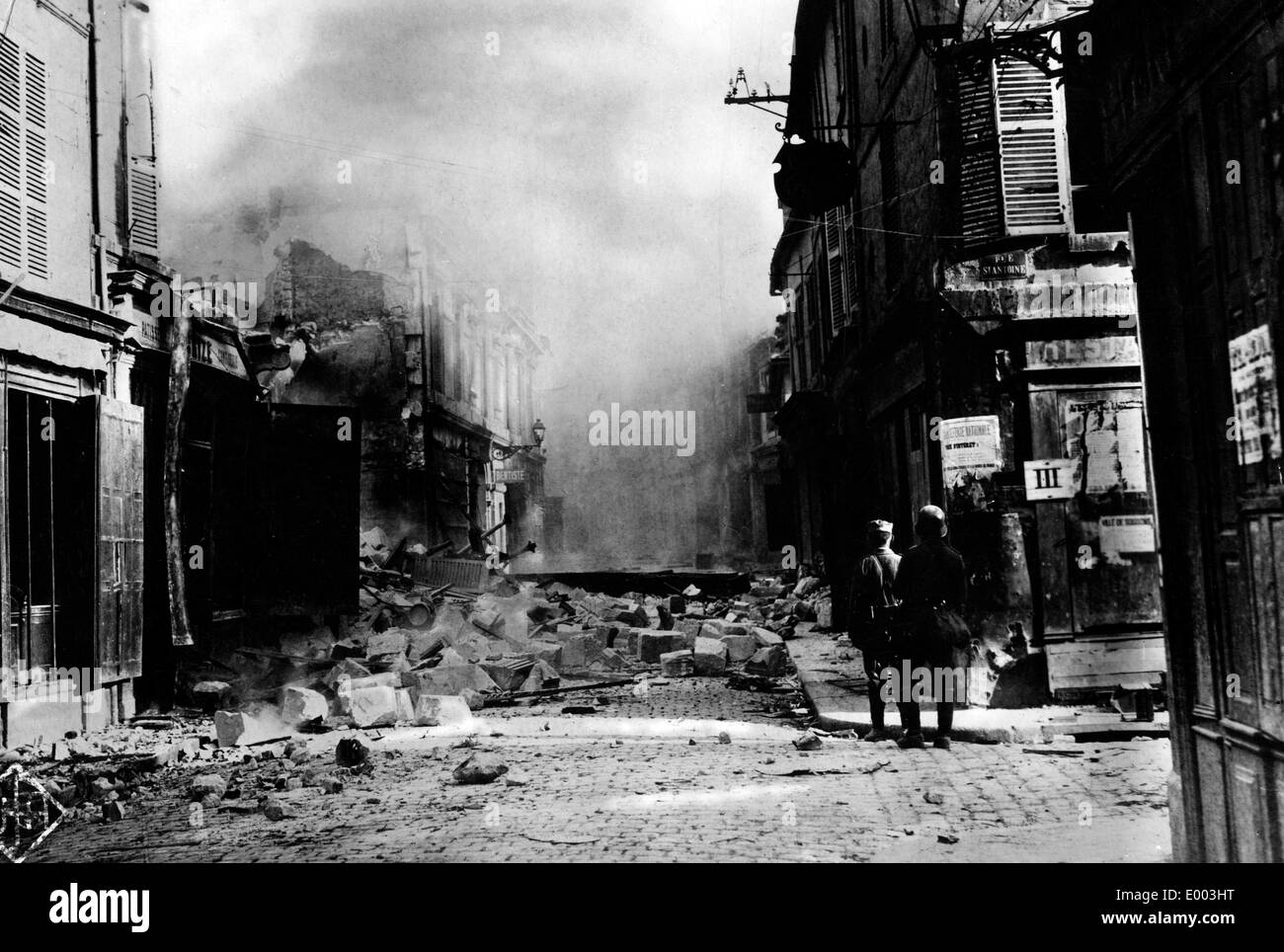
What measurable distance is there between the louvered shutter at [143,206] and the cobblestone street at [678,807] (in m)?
5.88

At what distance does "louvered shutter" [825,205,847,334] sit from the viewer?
50.7ft

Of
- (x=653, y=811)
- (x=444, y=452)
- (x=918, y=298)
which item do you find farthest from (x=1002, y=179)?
(x=444, y=452)

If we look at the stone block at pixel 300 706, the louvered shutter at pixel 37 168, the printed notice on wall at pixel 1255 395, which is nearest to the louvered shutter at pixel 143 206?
the louvered shutter at pixel 37 168

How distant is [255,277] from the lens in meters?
23.0

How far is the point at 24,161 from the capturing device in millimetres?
8562

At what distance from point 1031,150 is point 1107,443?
310 centimetres

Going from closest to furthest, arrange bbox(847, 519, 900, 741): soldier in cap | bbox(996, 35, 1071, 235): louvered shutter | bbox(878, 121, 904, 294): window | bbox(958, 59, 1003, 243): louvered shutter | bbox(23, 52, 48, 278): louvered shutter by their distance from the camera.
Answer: bbox(847, 519, 900, 741): soldier in cap, bbox(23, 52, 48, 278): louvered shutter, bbox(996, 35, 1071, 235): louvered shutter, bbox(958, 59, 1003, 243): louvered shutter, bbox(878, 121, 904, 294): window

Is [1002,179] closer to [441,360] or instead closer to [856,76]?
[856,76]

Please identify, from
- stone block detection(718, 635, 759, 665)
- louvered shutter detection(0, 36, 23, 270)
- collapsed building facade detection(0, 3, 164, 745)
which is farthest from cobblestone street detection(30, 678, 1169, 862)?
stone block detection(718, 635, 759, 665)

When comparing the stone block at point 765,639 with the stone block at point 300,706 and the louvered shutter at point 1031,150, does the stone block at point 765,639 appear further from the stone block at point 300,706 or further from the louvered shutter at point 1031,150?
the louvered shutter at point 1031,150

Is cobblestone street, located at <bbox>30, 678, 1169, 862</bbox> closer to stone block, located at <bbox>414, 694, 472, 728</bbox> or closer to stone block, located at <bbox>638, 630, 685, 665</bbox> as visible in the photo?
stone block, located at <bbox>414, 694, 472, 728</bbox>

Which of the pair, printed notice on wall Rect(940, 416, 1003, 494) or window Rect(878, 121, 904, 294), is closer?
printed notice on wall Rect(940, 416, 1003, 494)

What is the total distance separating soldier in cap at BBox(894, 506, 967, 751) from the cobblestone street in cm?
31
